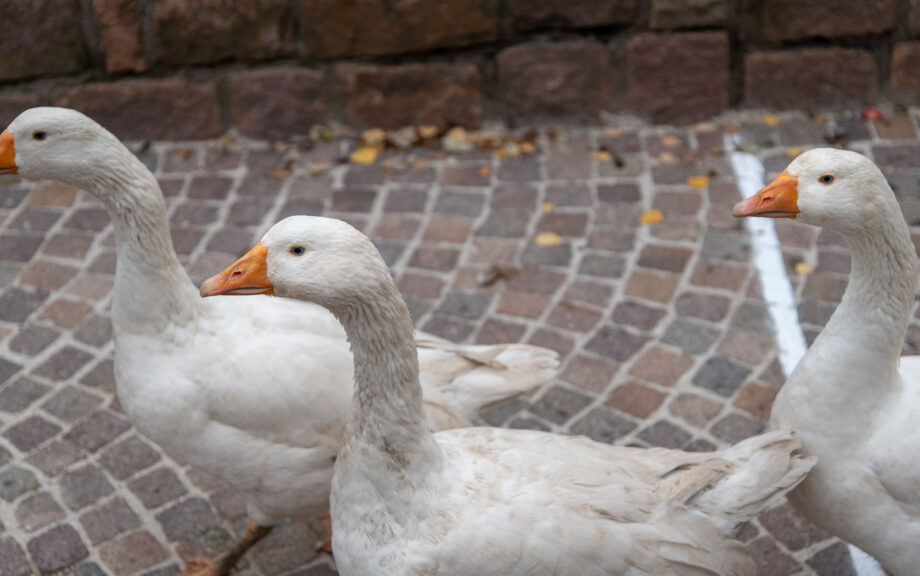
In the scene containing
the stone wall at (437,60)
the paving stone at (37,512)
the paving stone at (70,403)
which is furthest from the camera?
the stone wall at (437,60)

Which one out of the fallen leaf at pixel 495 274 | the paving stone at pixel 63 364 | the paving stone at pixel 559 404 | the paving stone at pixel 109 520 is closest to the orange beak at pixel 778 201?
the paving stone at pixel 559 404

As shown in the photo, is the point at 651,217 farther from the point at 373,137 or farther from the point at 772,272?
the point at 373,137

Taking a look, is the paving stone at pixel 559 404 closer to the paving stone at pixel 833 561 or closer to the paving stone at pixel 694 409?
the paving stone at pixel 694 409

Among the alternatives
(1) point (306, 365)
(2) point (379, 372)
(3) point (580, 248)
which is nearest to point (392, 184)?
(3) point (580, 248)

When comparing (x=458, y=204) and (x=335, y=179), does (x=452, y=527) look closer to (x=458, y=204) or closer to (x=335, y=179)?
(x=458, y=204)

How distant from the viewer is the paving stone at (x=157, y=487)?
386 cm

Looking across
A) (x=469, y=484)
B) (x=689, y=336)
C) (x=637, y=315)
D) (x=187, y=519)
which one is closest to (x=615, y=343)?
(x=637, y=315)

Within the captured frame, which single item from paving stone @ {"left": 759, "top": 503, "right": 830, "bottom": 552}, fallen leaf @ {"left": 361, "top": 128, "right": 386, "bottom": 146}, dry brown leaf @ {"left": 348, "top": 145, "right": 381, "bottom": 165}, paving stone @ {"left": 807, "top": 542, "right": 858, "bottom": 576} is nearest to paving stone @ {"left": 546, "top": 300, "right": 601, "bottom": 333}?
paving stone @ {"left": 759, "top": 503, "right": 830, "bottom": 552}

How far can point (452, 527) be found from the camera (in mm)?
2650

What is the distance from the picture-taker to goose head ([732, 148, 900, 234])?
2752 millimetres

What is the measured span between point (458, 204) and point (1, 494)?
9.15 feet

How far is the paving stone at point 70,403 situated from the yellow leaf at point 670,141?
3488 mm

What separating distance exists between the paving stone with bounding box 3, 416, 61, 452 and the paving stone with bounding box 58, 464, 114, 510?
27 centimetres

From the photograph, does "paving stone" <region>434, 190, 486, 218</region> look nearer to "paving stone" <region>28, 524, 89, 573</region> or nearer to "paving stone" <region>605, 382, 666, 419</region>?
"paving stone" <region>605, 382, 666, 419</region>
